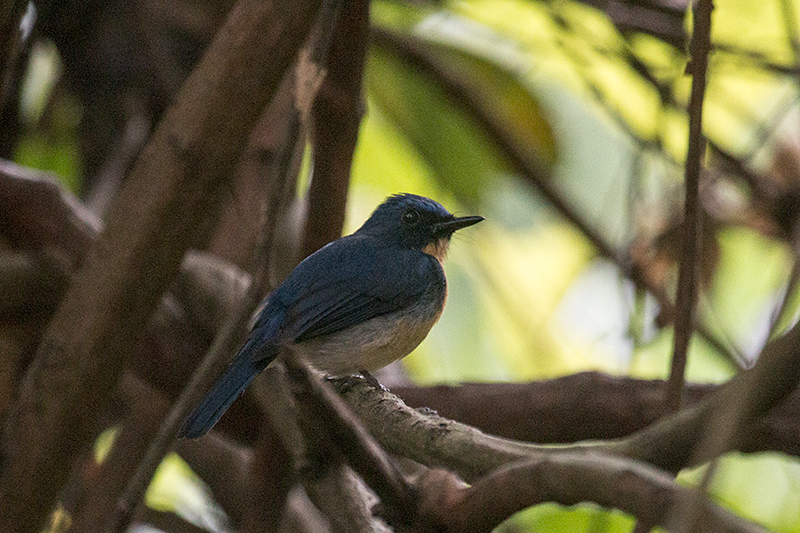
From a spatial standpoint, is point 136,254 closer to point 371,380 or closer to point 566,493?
point 371,380

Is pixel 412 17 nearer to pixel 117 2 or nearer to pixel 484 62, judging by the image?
pixel 484 62

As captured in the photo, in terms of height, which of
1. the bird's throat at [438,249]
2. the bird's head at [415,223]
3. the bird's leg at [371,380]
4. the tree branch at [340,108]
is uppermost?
the tree branch at [340,108]

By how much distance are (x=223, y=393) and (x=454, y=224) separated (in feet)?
4.54

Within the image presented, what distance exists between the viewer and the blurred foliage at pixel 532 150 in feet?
17.1

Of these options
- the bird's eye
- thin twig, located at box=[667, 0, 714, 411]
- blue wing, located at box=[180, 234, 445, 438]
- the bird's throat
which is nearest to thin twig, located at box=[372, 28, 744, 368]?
the bird's throat

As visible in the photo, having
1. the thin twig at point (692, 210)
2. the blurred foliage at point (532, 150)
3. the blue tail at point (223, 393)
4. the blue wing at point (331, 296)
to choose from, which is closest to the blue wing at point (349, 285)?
the blue wing at point (331, 296)

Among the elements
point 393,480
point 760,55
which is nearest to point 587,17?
point 760,55

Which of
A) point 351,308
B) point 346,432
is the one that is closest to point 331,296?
point 351,308

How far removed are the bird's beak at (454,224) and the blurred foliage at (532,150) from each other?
1397 millimetres

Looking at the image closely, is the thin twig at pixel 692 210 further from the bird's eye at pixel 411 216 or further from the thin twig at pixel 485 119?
the thin twig at pixel 485 119

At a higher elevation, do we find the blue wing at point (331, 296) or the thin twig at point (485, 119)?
the thin twig at point (485, 119)

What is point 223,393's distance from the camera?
2.60 metres

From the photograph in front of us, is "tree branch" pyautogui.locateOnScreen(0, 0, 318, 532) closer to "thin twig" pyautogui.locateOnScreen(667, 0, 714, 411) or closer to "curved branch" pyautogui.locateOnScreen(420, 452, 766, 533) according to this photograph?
"thin twig" pyautogui.locateOnScreen(667, 0, 714, 411)

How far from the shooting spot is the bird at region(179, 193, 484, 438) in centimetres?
292
